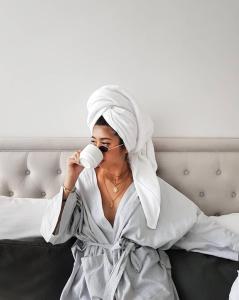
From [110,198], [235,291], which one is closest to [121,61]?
[110,198]

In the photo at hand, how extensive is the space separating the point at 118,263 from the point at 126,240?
94mm

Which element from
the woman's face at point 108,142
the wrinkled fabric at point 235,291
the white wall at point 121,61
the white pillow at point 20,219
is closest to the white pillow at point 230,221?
the wrinkled fabric at point 235,291

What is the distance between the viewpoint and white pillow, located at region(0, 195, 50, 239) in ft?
4.12

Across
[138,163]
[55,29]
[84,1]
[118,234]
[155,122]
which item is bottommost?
[118,234]

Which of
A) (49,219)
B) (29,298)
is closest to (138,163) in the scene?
(49,219)

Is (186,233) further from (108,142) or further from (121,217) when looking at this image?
(108,142)

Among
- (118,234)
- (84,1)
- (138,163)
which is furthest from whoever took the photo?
(84,1)

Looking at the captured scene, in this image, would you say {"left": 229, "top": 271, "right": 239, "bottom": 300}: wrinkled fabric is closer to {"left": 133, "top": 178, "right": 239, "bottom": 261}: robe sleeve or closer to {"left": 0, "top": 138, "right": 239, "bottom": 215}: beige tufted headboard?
{"left": 133, "top": 178, "right": 239, "bottom": 261}: robe sleeve

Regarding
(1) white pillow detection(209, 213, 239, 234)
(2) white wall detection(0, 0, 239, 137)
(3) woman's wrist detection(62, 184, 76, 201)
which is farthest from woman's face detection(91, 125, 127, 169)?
(1) white pillow detection(209, 213, 239, 234)

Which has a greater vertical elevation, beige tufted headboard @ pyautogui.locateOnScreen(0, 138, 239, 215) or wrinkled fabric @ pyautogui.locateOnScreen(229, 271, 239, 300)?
beige tufted headboard @ pyautogui.locateOnScreen(0, 138, 239, 215)

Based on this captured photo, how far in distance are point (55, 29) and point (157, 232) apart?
3.20 feet

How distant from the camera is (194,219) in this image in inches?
47.5

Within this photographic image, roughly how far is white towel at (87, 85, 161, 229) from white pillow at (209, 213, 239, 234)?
32cm

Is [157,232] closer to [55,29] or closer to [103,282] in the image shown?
[103,282]
